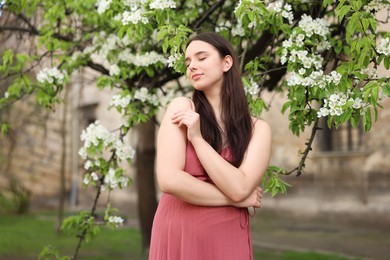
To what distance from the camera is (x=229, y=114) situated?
118 inches

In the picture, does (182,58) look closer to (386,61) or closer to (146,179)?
(386,61)

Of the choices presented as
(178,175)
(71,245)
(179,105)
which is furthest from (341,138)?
(178,175)

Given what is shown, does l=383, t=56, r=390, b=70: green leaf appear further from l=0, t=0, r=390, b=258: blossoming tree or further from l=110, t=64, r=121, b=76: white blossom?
l=110, t=64, r=121, b=76: white blossom

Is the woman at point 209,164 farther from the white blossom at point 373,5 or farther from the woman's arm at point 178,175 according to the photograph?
the white blossom at point 373,5

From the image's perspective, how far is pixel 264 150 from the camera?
9.70ft

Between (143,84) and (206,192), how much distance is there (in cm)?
347

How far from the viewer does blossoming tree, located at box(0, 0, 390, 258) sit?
13.9 feet

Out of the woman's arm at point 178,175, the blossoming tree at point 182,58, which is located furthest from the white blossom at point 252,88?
the woman's arm at point 178,175

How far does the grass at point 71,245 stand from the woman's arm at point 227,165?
730 centimetres

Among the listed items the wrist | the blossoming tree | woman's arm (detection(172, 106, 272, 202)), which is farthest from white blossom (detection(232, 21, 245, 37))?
the wrist

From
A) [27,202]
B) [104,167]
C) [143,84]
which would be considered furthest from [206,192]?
[27,202]

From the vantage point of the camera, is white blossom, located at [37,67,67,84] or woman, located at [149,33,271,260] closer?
woman, located at [149,33,271,260]

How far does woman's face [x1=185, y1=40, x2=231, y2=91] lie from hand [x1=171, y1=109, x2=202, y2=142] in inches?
6.9

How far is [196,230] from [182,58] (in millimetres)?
1842
